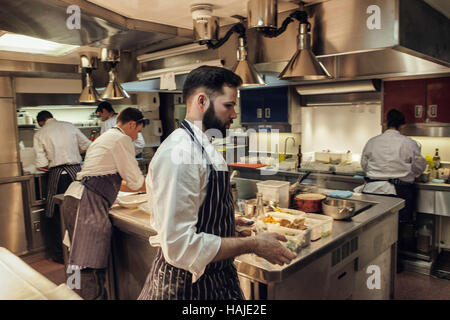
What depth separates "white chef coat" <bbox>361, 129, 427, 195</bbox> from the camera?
4.00 m

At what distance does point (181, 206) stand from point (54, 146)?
392 centimetres

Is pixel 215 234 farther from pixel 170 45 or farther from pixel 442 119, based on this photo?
pixel 442 119

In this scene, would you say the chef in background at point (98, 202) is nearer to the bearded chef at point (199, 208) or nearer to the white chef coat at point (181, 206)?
the bearded chef at point (199, 208)

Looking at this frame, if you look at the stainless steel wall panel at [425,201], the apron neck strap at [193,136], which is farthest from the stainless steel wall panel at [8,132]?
the stainless steel wall panel at [425,201]

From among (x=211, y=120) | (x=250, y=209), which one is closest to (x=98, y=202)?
(x=250, y=209)

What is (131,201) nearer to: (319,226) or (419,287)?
(319,226)

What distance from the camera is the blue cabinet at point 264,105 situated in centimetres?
606

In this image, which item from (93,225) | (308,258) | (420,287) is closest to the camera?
(308,258)

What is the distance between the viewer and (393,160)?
4023 mm

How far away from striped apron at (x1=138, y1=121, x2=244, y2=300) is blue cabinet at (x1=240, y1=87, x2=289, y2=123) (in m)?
4.60

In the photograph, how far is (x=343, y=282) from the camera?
7.23 ft

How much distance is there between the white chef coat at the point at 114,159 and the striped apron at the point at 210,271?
4.51ft

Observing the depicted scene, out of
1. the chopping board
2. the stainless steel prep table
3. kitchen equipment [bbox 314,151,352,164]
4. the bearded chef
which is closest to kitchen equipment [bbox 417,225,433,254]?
the stainless steel prep table

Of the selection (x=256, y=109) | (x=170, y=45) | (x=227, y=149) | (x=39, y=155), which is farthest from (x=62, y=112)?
(x=170, y=45)
